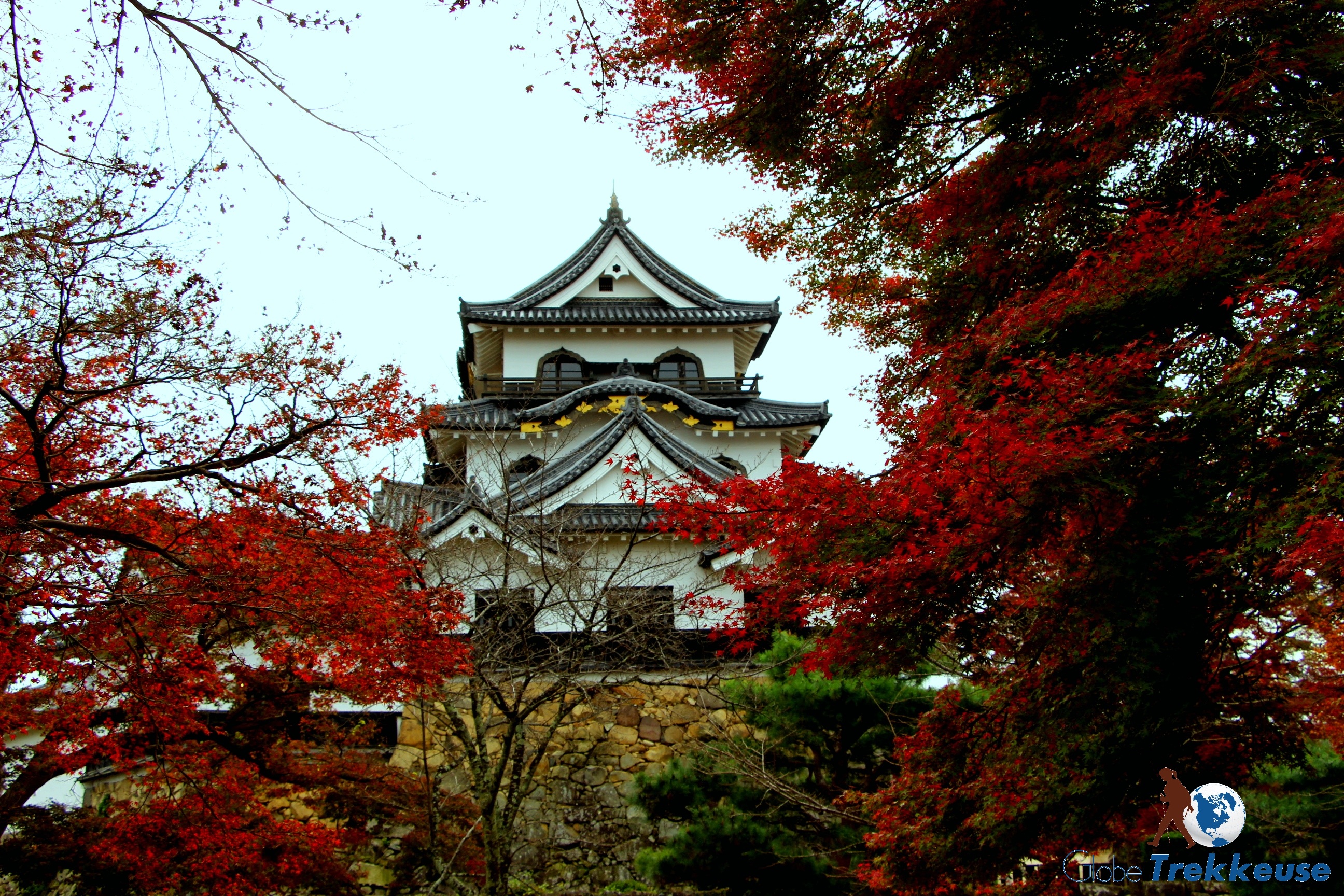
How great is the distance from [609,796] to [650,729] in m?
1.00

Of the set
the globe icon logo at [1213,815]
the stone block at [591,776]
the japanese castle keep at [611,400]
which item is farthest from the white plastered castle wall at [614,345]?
the globe icon logo at [1213,815]

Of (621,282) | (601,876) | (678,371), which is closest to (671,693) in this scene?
(601,876)

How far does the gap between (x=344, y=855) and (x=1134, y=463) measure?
30.1 ft

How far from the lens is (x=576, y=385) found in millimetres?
19469

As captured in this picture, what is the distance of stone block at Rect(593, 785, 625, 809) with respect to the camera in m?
11.5

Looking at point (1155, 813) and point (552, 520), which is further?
point (552, 520)

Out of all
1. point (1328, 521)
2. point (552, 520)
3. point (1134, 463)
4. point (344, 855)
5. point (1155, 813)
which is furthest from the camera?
point (552, 520)

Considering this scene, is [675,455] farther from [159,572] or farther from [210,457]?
[210,457]

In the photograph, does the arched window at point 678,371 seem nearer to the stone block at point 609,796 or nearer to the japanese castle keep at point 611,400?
the japanese castle keep at point 611,400

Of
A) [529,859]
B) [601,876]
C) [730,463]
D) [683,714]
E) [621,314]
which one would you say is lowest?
[601,876]

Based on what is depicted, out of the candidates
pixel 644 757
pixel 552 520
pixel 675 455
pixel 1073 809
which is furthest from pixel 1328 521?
pixel 675 455

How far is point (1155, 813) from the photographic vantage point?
19.4 feet

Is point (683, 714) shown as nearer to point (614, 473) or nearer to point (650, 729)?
point (650, 729)

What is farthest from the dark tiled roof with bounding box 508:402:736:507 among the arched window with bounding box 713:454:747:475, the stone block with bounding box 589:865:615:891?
the stone block with bounding box 589:865:615:891
